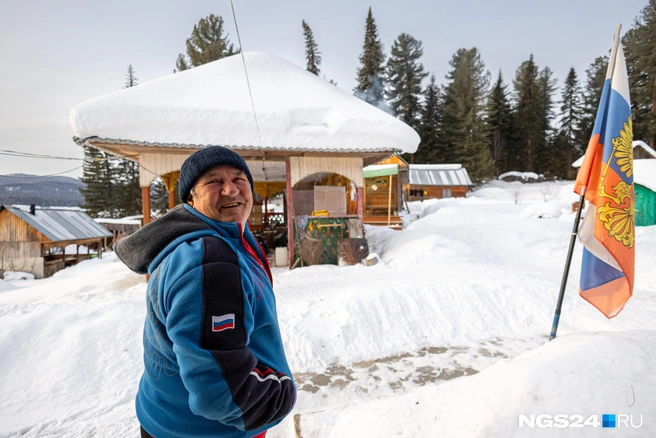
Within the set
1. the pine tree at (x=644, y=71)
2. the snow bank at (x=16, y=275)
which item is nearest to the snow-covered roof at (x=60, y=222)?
the snow bank at (x=16, y=275)

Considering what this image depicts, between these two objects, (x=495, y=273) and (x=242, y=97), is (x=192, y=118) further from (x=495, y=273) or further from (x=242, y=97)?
(x=495, y=273)

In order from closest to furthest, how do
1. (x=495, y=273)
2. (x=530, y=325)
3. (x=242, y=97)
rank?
(x=530, y=325)
(x=495, y=273)
(x=242, y=97)

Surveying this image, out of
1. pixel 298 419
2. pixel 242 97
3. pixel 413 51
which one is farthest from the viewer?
pixel 413 51

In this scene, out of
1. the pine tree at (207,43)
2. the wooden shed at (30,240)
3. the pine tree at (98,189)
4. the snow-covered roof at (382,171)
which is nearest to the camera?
the wooden shed at (30,240)

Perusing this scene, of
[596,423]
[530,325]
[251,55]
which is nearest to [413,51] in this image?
[251,55]

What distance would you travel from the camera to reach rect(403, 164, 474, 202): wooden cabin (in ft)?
106

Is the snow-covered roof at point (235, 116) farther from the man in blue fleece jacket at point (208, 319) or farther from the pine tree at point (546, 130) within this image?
the pine tree at point (546, 130)

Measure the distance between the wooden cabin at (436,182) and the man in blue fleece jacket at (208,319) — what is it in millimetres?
31445

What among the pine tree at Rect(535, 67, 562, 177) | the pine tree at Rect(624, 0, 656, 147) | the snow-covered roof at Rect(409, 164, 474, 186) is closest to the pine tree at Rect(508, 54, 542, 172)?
the pine tree at Rect(535, 67, 562, 177)

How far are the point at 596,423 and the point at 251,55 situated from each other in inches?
500

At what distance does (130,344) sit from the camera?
419 centimetres

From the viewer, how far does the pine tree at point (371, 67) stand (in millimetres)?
40812

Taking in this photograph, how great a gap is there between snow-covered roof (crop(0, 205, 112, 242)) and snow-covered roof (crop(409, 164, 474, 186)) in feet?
89.1

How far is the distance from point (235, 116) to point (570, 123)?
5709 centimetres
